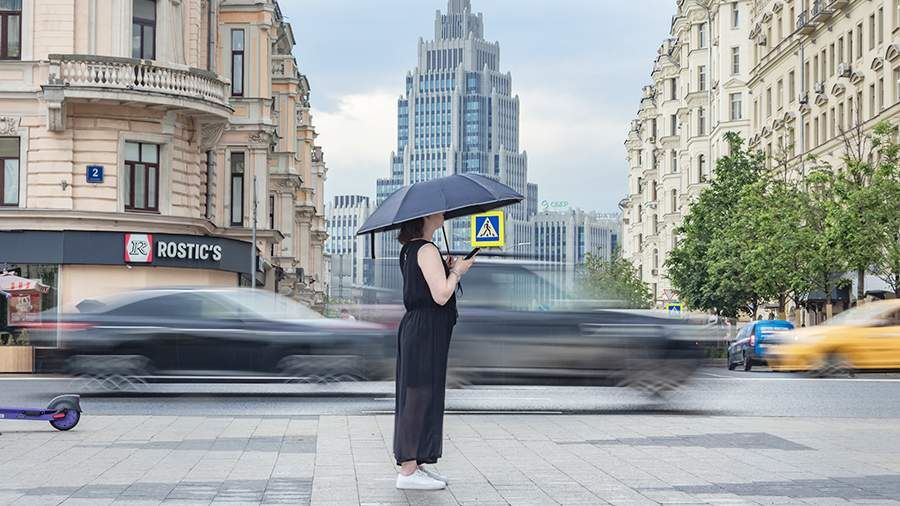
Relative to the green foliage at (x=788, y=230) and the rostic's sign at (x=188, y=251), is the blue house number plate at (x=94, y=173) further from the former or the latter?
the green foliage at (x=788, y=230)

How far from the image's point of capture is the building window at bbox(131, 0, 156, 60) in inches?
1495

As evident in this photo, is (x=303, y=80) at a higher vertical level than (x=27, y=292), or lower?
higher

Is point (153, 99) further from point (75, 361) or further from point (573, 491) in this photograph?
point (573, 491)

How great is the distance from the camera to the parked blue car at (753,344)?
41094mm

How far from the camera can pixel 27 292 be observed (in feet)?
118

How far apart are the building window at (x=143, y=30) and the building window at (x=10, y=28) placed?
2698mm

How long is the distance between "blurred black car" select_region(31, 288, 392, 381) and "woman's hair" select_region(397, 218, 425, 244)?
33.2ft

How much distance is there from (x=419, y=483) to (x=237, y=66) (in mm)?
41192

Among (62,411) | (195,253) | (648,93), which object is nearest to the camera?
(62,411)

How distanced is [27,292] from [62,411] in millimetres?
22576

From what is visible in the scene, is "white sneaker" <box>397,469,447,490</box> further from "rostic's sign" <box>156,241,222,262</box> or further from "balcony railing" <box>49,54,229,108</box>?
"rostic's sign" <box>156,241,222,262</box>

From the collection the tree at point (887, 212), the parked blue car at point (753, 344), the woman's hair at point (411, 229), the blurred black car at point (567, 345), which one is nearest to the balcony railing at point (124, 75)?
the parked blue car at point (753, 344)

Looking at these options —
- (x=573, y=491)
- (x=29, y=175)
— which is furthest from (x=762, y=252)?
(x=573, y=491)

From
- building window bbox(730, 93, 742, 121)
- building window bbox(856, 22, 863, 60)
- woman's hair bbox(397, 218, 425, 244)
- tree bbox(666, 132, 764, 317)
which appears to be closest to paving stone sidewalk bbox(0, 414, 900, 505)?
woman's hair bbox(397, 218, 425, 244)
